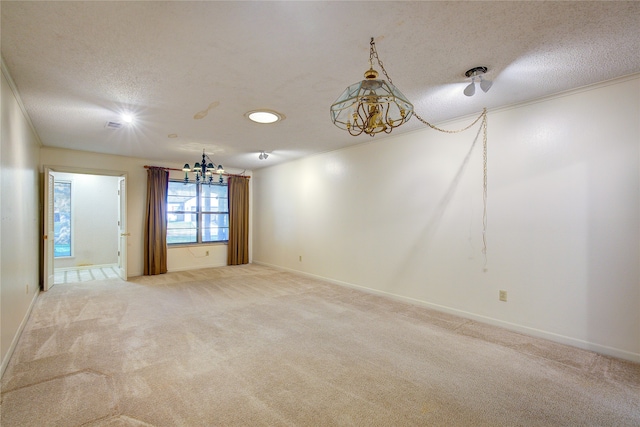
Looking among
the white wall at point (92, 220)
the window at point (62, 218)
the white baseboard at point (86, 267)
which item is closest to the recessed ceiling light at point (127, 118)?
the white wall at point (92, 220)

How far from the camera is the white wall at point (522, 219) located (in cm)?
261

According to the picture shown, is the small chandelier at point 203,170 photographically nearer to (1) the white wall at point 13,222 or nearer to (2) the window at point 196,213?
(2) the window at point 196,213

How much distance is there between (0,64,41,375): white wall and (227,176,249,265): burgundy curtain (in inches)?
148

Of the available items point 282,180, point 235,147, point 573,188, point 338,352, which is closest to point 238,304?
point 338,352

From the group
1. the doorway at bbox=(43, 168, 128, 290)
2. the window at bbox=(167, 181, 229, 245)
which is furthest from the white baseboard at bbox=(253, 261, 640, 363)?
the doorway at bbox=(43, 168, 128, 290)

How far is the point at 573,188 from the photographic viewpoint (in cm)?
283

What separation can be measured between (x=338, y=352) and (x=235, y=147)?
3735 millimetres

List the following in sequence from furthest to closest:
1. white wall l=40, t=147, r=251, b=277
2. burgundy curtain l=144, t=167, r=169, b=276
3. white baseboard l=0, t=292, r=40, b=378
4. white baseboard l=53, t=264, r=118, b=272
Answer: white baseboard l=53, t=264, r=118, b=272
burgundy curtain l=144, t=167, r=169, b=276
white wall l=40, t=147, r=251, b=277
white baseboard l=0, t=292, r=40, b=378

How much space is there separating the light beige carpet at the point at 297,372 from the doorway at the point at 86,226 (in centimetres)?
340

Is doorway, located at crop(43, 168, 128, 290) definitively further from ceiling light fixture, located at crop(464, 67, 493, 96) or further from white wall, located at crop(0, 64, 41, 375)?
ceiling light fixture, located at crop(464, 67, 493, 96)

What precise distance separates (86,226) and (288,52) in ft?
23.7

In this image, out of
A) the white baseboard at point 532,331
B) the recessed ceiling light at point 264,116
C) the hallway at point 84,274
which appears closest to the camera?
the white baseboard at point 532,331

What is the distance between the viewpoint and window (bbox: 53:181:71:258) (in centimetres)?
668

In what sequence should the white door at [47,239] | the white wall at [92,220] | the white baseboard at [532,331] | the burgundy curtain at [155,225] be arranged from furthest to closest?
the white wall at [92,220] < the burgundy curtain at [155,225] < the white door at [47,239] < the white baseboard at [532,331]
